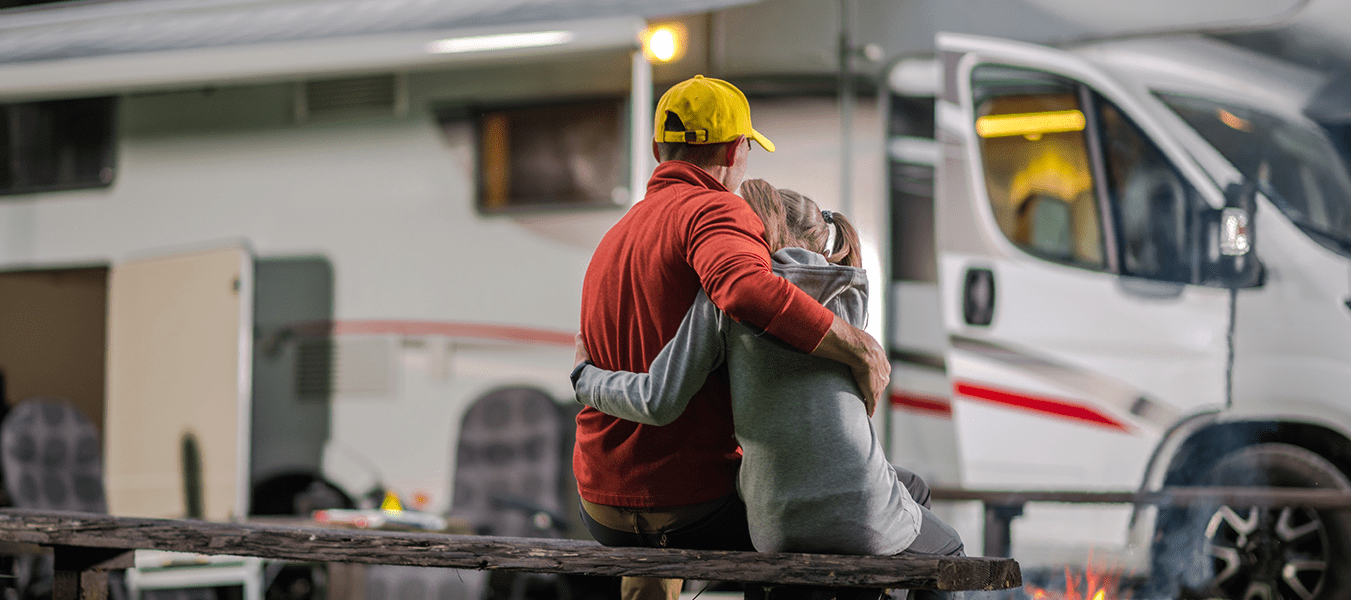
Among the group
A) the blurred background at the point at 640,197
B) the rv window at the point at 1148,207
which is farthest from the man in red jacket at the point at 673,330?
the rv window at the point at 1148,207

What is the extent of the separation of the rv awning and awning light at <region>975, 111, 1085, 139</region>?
0.95 meters

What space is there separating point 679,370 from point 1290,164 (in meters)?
2.78

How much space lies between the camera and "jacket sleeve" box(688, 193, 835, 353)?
5.27 ft

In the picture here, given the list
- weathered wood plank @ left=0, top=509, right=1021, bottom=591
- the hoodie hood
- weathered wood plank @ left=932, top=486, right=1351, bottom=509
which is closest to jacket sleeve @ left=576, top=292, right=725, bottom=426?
the hoodie hood

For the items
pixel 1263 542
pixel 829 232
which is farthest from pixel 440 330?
pixel 1263 542

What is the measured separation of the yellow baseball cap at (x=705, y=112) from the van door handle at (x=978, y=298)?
204 centimetres

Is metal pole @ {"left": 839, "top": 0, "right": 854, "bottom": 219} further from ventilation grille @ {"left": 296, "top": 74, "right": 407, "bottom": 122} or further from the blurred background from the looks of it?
ventilation grille @ {"left": 296, "top": 74, "right": 407, "bottom": 122}

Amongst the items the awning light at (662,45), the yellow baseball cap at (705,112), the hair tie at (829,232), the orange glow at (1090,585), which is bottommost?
the orange glow at (1090,585)

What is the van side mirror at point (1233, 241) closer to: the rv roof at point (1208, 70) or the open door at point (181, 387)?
the rv roof at point (1208, 70)

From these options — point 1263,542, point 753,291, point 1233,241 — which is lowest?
point 1263,542

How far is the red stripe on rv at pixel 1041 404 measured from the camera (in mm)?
3609

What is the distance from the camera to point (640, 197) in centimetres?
371

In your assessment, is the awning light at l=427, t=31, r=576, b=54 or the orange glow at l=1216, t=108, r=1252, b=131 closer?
the orange glow at l=1216, t=108, r=1252, b=131

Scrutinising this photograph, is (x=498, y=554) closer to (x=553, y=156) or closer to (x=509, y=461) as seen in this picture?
(x=509, y=461)
